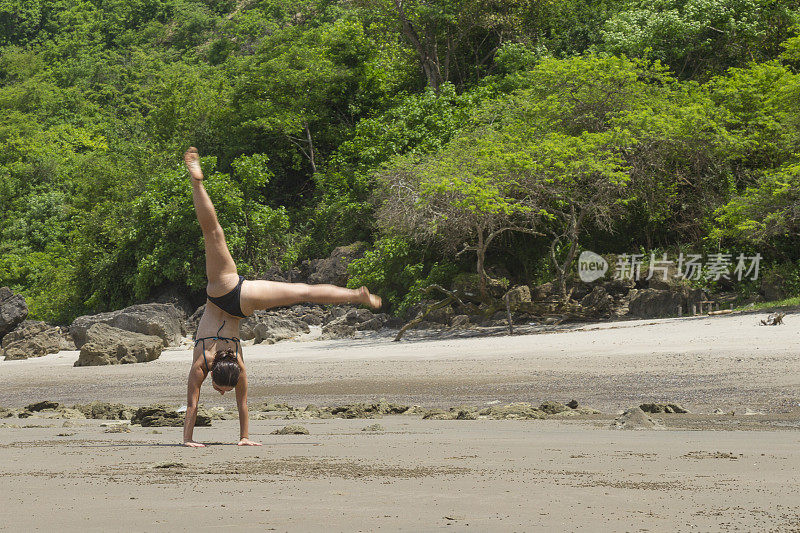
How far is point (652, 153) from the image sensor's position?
68.8 feet

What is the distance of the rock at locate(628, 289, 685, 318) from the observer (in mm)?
18797

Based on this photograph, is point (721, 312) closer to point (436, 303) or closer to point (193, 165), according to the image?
point (436, 303)

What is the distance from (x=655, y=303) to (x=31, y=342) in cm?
1387

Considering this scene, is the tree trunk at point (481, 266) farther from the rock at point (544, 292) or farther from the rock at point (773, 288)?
the rock at point (773, 288)

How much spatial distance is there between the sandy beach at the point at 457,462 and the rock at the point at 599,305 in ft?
24.4

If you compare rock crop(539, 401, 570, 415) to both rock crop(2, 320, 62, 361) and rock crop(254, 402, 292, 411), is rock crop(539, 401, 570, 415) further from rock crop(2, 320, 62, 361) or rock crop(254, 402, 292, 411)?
rock crop(2, 320, 62, 361)

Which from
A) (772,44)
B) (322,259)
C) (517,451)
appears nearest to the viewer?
(517,451)

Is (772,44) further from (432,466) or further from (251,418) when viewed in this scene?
(432,466)

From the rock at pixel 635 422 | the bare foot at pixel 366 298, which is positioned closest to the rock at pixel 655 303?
the rock at pixel 635 422

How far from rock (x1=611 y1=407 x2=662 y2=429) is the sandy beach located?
0.63 ft

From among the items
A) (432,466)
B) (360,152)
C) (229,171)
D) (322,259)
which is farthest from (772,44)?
(432,466)

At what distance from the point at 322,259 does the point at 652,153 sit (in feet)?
37.8

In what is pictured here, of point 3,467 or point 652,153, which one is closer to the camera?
point 3,467

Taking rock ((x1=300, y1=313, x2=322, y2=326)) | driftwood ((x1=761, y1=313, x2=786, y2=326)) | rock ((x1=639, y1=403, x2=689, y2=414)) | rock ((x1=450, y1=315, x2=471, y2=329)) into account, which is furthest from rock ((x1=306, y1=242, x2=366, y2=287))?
rock ((x1=639, y1=403, x2=689, y2=414))
